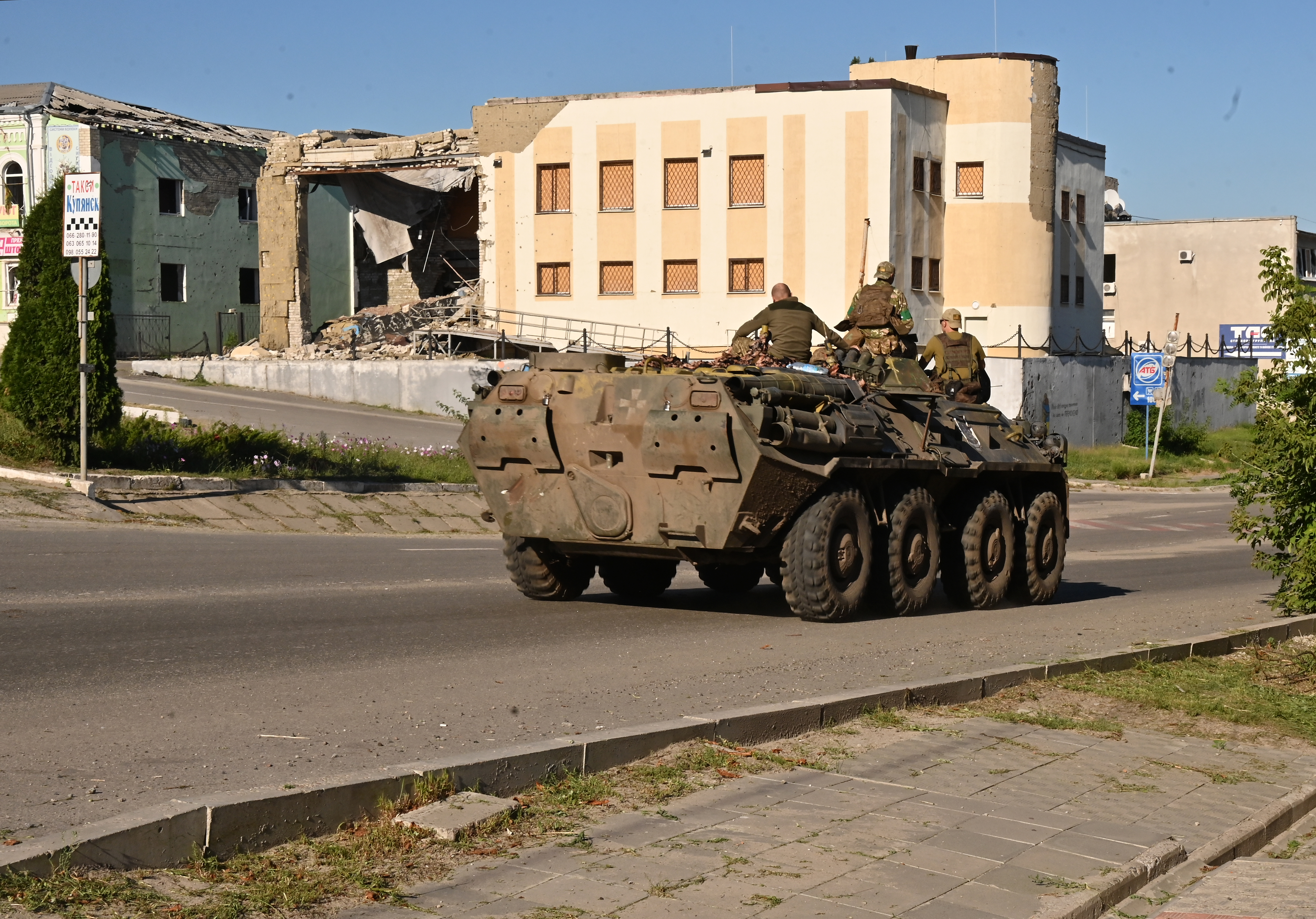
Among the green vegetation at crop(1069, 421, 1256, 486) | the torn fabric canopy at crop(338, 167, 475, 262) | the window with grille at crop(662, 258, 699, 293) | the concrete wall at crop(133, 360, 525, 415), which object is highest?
the torn fabric canopy at crop(338, 167, 475, 262)

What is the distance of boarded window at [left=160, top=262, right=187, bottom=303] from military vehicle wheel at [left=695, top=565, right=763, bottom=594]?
38536 millimetres

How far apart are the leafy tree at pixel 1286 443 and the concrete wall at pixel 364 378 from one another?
26396 mm

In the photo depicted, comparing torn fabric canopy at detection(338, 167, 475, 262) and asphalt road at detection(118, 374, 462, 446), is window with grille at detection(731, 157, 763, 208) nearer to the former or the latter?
torn fabric canopy at detection(338, 167, 475, 262)

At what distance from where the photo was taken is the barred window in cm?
4269

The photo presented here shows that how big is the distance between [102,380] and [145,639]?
1162 centimetres

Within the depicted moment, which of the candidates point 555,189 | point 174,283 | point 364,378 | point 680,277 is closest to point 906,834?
point 364,378

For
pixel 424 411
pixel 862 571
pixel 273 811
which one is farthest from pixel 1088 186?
pixel 273 811

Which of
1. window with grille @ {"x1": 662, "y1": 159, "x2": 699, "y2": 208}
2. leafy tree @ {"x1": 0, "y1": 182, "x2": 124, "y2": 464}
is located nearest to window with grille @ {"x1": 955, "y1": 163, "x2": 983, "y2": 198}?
window with grille @ {"x1": 662, "y1": 159, "x2": 699, "y2": 208}

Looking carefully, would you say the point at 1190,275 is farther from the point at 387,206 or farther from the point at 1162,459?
the point at 387,206

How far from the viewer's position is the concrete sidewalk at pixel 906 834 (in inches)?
203

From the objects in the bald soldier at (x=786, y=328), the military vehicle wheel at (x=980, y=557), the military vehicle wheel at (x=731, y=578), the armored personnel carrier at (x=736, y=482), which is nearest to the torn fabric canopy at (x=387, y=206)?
the military vehicle wheel at (x=731, y=578)

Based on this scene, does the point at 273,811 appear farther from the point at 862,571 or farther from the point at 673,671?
the point at 862,571

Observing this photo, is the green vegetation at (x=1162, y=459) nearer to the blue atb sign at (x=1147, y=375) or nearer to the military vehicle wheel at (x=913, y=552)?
the blue atb sign at (x=1147, y=375)

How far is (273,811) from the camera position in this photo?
18.1ft
